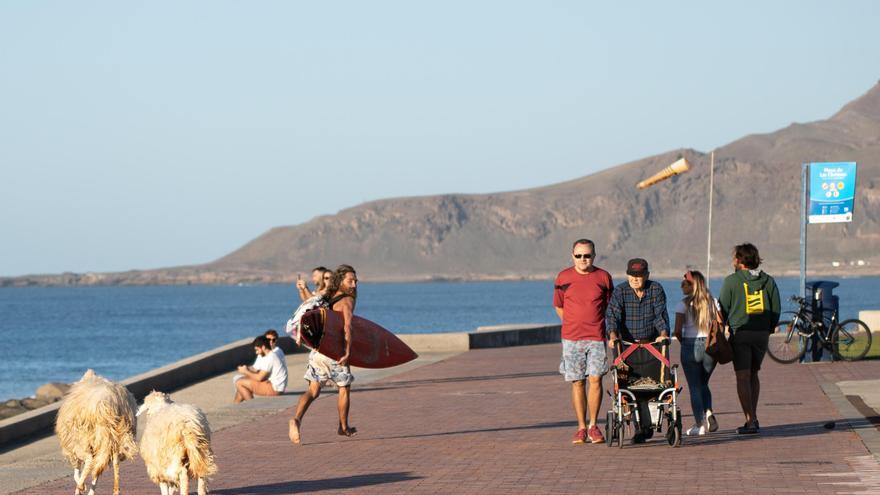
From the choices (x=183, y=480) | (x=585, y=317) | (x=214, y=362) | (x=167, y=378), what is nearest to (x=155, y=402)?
(x=183, y=480)

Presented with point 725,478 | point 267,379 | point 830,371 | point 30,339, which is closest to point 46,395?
point 267,379

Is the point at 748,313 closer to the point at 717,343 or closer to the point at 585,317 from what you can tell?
the point at 717,343

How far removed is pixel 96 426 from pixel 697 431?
6.04 meters

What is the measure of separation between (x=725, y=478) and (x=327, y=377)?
13.7 feet

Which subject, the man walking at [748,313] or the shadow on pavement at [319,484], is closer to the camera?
the shadow on pavement at [319,484]

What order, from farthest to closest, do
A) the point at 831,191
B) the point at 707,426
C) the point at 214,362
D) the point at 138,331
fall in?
the point at 138,331, the point at 831,191, the point at 214,362, the point at 707,426

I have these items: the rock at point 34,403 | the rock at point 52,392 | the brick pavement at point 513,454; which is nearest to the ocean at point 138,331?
the rock at point 52,392

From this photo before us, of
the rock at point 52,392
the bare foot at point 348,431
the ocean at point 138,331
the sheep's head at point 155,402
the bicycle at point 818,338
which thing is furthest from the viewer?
the ocean at point 138,331

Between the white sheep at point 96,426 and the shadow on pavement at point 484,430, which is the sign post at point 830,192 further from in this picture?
the white sheep at point 96,426

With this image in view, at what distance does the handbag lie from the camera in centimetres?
1333

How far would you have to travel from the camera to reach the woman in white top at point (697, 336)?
1332cm

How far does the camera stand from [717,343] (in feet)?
44.1

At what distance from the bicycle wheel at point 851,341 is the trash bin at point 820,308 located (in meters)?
0.21

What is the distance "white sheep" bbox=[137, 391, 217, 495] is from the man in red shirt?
13.6ft
